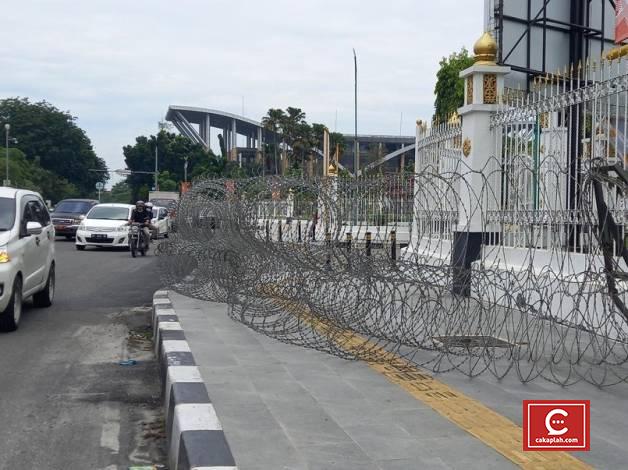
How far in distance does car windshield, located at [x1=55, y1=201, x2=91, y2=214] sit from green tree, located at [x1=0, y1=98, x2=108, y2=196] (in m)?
38.9

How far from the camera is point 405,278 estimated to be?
5.39 meters

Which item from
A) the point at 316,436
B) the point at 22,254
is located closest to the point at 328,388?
the point at 316,436

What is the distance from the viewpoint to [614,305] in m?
5.46

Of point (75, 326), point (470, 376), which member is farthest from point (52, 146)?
point (470, 376)

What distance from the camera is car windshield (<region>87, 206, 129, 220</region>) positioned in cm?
2248

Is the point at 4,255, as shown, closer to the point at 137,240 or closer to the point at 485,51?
the point at 485,51

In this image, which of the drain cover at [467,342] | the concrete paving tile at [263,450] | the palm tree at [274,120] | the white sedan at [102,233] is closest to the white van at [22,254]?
the drain cover at [467,342]

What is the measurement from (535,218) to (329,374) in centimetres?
376

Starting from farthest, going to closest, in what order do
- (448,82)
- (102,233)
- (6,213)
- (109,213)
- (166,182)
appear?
(166,182)
(448,82)
(109,213)
(102,233)
(6,213)

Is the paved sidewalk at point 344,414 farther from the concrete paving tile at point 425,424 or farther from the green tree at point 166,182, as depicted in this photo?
the green tree at point 166,182

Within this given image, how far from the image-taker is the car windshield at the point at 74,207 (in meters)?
27.6

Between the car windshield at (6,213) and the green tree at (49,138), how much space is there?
58.9 metres

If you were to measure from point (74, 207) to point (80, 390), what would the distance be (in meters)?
23.3

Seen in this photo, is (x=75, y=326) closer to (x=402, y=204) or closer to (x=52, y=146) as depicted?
(x=402, y=204)
